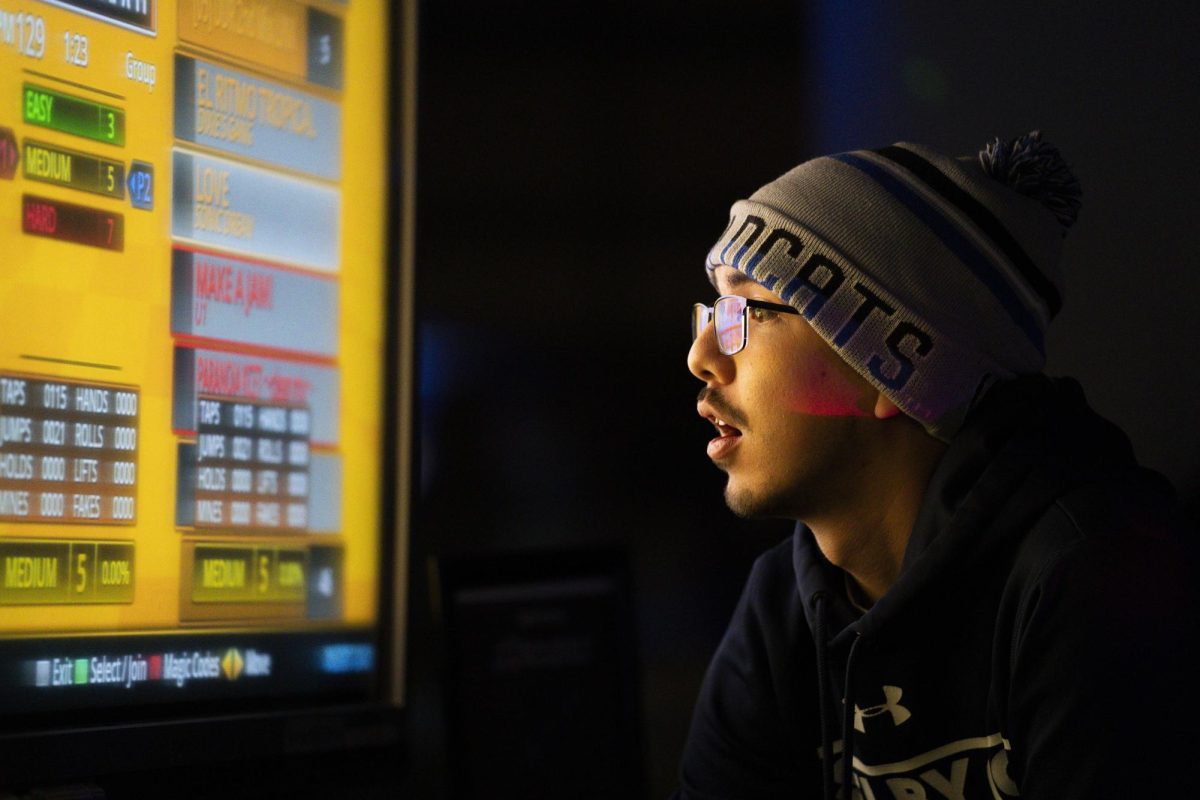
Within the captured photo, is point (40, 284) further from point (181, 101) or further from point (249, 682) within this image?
point (249, 682)

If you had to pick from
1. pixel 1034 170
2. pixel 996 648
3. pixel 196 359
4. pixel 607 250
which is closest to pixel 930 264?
pixel 1034 170

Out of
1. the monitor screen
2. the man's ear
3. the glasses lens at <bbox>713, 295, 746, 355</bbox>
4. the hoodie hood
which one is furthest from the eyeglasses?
the monitor screen

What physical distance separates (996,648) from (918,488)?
26 centimetres

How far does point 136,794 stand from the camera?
117 centimetres

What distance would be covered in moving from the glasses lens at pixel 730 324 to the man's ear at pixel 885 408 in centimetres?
17

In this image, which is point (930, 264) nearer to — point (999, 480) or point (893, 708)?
point (999, 480)

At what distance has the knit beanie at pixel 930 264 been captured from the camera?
133 cm

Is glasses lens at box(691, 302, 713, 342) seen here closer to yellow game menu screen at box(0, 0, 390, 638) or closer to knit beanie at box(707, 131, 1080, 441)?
knit beanie at box(707, 131, 1080, 441)

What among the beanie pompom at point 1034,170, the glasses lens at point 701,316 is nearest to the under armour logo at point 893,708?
the glasses lens at point 701,316

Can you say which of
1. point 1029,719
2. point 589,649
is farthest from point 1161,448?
point 589,649

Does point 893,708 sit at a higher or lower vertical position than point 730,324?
lower

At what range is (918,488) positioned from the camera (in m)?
1.41

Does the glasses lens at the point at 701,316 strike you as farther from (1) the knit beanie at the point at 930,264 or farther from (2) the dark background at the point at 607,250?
(2) the dark background at the point at 607,250

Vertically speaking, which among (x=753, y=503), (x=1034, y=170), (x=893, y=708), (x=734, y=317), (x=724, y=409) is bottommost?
(x=893, y=708)
